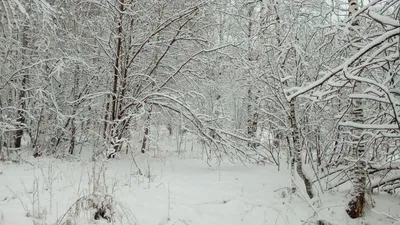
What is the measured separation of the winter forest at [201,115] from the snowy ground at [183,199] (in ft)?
0.10

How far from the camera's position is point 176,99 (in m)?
7.65

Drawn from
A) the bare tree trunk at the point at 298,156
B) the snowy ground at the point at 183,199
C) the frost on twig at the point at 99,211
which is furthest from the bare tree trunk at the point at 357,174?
the frost on twig at the point at 99,211

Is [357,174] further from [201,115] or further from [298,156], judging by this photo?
[201,115]

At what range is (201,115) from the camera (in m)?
7.93

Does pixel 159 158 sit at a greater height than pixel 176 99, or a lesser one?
lesser

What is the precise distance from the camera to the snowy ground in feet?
13.6

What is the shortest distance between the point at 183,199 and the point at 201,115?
3.19 m

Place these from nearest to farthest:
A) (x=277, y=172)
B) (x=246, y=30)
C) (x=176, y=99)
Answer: (x=277, y=172) → (x=176, y=99) → (x=246, y=30)

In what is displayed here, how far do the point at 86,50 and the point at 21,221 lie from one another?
667 cm

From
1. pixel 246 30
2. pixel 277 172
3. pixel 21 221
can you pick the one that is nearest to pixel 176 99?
pixel 277 172


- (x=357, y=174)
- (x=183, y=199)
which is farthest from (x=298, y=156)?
(x=183, y=199)

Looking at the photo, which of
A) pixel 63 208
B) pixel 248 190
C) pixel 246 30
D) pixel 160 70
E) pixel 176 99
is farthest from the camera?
pixel 246 30

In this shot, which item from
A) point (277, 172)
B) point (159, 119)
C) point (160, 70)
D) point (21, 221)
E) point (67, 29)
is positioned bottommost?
point (21, 221)

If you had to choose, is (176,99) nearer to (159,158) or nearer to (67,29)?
(159,158)
